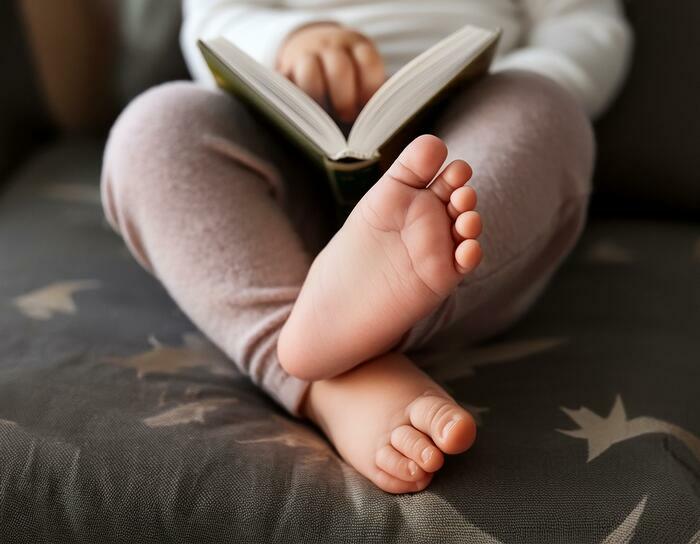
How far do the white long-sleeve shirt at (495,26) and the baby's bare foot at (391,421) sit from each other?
0.39 metres

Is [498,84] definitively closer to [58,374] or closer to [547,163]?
[547,163]

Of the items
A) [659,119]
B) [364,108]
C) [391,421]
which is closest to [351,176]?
[364,108]

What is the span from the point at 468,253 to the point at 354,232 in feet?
0.24

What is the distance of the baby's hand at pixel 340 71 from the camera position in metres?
0.66

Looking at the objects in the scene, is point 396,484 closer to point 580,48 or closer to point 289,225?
point 289,225

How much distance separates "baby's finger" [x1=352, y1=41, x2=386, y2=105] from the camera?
0.67 m

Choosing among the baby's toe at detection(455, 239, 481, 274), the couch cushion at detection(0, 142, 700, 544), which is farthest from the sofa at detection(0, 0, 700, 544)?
the baby's toe at detection(455, 239, 481, 274)

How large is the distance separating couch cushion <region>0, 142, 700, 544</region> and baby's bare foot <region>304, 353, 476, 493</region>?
1 centimetres

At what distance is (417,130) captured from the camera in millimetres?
642

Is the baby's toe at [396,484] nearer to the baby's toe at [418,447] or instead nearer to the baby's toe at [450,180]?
the baby's toe at [418,447]

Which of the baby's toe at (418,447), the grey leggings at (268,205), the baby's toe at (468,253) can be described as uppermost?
the baby's toe at (468,253)

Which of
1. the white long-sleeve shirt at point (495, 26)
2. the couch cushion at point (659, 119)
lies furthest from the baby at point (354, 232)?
the couch cushion at point (659, 119)

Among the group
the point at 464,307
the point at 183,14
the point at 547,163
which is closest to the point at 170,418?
the point at 464,307

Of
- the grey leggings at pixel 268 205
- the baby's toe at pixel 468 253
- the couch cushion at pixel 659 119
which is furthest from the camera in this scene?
the couch cushion at pixel 659 119
